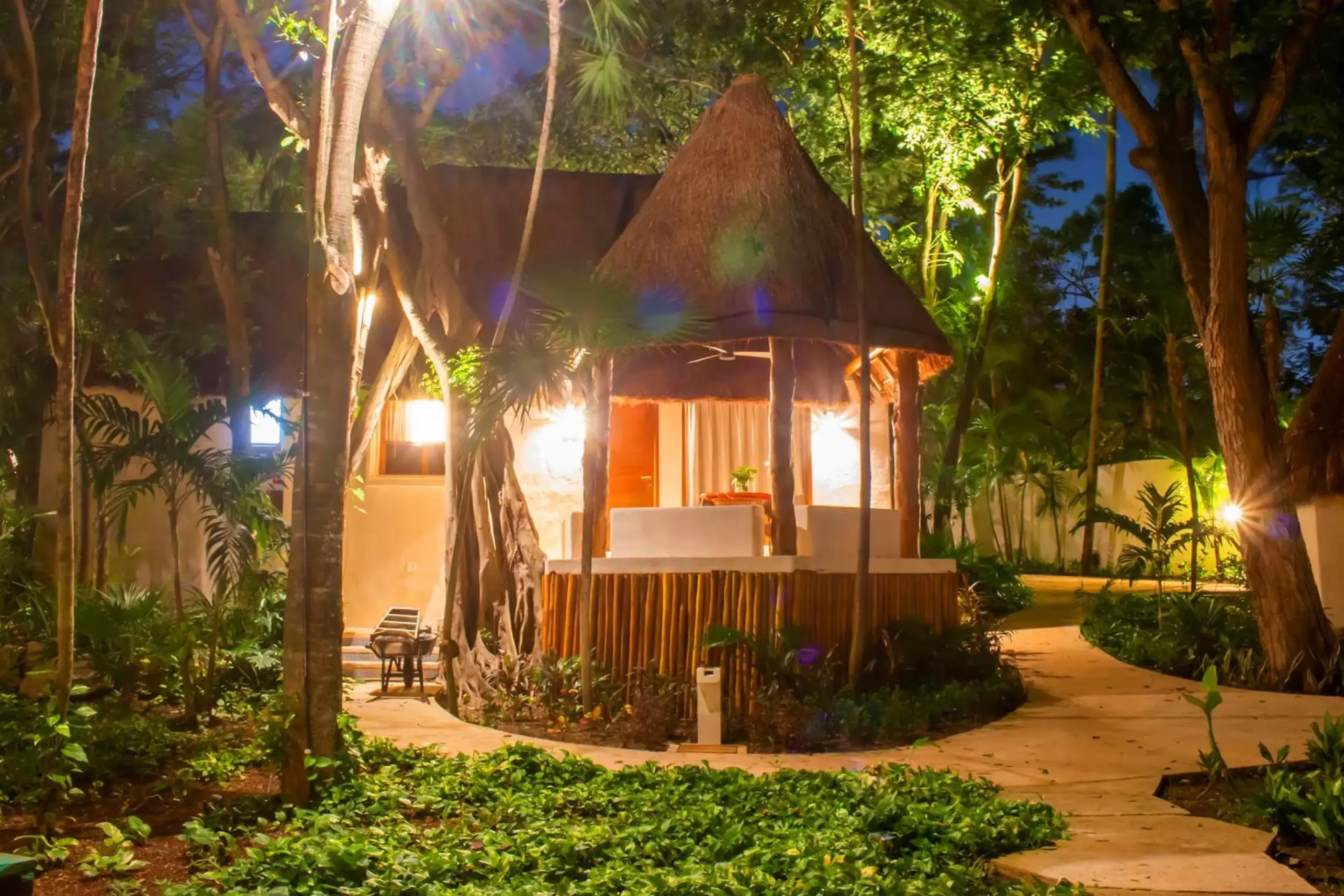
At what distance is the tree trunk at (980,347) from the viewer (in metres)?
17.1

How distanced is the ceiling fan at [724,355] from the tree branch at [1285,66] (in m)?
4.81

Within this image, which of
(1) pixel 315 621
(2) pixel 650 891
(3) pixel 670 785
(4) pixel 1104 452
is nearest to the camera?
(2) pixel 650 891

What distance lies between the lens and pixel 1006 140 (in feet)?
48.3

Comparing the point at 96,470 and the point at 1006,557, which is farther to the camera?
the point at 1006,557

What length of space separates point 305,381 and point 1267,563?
322 inches

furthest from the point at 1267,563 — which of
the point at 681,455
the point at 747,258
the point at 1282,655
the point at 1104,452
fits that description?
the point at 1104,452

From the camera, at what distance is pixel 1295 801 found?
5.19 meters

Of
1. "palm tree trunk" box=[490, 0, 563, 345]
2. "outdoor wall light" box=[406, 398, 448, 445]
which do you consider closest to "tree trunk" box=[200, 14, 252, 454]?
"outdoor wall light" box=[406, 398, 448, 445]

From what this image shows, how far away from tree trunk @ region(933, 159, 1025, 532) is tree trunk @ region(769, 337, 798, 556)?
7.93 meters

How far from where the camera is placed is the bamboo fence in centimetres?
891

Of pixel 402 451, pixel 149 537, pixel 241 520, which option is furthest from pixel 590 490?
pixel 149 537

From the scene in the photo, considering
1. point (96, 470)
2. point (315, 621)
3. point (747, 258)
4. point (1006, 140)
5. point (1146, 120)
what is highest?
point (1006, 140)

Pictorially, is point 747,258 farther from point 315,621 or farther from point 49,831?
point 49,831

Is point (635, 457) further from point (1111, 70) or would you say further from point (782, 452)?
point (1111, 70)
